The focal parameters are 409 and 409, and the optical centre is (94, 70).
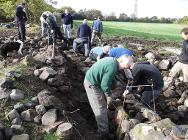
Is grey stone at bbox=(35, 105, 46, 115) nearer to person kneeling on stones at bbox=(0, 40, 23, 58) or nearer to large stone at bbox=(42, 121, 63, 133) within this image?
large stone at bbox=(42, 121, 63, 133)

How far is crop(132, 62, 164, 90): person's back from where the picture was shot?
9.51 metres

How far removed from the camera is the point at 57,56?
1238 centimetres

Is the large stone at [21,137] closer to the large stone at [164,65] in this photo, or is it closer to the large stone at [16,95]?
the large stone at [16,95]

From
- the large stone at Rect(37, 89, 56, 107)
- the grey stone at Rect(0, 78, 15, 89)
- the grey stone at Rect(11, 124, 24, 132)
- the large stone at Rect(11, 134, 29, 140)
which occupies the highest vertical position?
the grey stone at Rect(0, 78, 15, 89)

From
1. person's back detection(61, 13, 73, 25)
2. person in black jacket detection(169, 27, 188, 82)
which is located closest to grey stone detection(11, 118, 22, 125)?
person in black jacket detection(169, 27, 188, 82)

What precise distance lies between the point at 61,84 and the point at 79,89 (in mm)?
964

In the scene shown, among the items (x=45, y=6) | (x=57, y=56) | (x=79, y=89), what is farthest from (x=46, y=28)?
(x=45, y=6)

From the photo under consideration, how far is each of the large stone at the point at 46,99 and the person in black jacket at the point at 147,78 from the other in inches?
79.2

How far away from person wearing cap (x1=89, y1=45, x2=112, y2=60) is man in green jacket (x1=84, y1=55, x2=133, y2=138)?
394cm

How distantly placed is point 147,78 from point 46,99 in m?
2.50

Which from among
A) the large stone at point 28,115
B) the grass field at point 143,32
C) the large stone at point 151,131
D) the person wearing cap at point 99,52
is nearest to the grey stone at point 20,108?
the large stone at point 28,115

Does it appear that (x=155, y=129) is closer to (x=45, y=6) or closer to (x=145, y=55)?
(x=145, y=55)

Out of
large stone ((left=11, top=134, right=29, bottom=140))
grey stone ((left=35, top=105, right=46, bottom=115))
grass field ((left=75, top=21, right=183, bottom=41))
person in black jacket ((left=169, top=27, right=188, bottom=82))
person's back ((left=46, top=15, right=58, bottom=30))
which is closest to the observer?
large stone ((left=11, top=134, right=29, bottom=140))

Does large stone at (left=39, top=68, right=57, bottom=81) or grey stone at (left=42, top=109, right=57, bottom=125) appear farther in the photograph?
large stone at (left=39, top=68, right=57, bottom=81)
